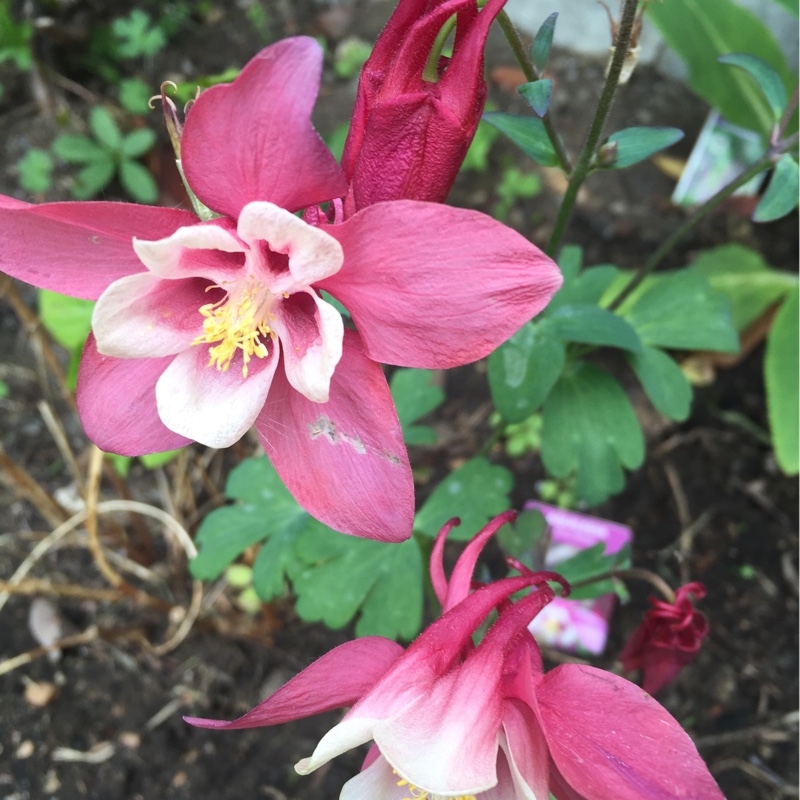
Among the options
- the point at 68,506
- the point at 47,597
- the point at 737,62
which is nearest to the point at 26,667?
the point at 47,597

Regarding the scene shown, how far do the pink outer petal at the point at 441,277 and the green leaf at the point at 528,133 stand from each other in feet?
1.19

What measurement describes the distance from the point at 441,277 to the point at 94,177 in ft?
6.30

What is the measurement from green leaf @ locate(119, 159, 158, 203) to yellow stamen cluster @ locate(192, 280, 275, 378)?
5.38 feet

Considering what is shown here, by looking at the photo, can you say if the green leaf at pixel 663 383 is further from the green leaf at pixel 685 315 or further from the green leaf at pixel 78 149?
the green leaf at pixel 78 149

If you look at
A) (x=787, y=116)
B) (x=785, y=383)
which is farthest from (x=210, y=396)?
(x=785, y=383)

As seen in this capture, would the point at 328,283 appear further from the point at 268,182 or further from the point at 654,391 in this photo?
the point at 654,391

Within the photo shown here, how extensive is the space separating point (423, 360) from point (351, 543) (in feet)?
2.48

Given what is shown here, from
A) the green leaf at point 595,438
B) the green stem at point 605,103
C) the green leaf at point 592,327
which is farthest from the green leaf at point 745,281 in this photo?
the green stem at point 605,103

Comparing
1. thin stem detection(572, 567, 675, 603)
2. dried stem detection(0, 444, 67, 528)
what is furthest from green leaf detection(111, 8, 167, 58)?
thin stem detection(572, 567, 675, 603)

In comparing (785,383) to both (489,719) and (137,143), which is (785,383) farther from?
(137,143)

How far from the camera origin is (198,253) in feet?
2.42

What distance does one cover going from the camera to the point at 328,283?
729 mm

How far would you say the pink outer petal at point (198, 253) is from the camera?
25.7 inches

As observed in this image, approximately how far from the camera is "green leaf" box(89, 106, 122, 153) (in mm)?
2232
